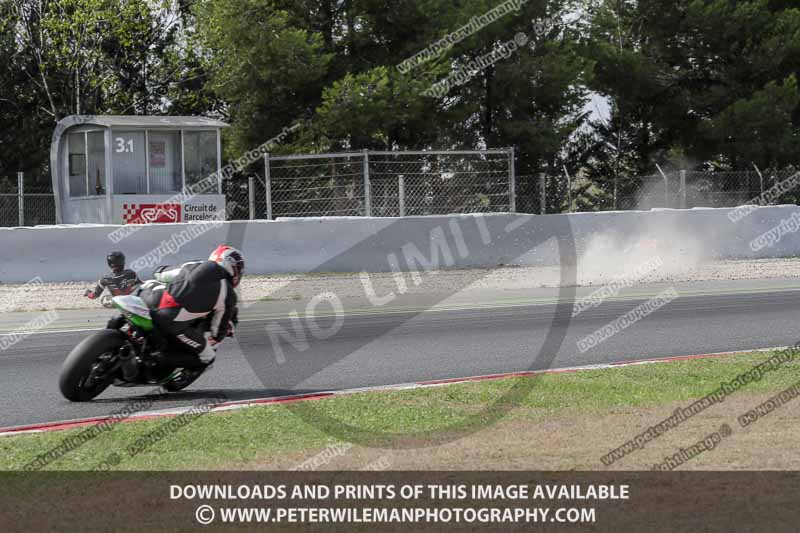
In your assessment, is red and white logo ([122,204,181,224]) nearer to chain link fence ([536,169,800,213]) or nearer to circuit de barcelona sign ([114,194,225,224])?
circuit de barcelona sign ([114,194,225,224])

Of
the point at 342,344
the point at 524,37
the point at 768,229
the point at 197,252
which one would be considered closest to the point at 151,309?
the point at 342,344

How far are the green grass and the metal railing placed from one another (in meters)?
13.4

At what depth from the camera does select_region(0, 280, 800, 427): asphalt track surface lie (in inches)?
383

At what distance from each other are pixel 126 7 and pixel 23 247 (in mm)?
16089

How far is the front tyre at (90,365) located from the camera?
891cm

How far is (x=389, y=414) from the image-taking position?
Result: 8172mm

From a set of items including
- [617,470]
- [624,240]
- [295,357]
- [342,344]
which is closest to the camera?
[617,470]

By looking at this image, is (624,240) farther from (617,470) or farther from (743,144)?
(617,470)

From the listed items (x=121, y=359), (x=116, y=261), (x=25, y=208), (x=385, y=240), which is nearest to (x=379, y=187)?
(x=385, y=240)

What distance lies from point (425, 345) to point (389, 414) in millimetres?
4176

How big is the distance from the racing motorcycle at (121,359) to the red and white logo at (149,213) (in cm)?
1529

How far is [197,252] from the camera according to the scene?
18.9 m

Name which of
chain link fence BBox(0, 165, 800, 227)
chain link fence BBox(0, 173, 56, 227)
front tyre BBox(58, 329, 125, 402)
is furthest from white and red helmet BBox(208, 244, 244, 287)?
chain link fence BBox(0, 173, 56, 227)

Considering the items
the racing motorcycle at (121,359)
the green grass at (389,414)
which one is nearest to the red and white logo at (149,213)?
the racing motorcycle at (121,359)
